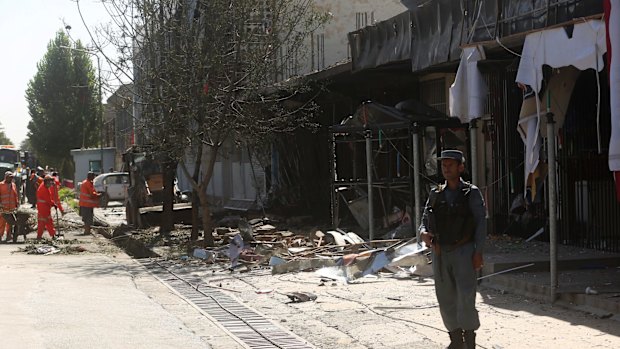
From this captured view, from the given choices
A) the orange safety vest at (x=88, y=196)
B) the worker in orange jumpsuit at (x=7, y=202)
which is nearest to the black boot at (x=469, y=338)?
the worker in orange jumpsuit at (x=7, y=202)

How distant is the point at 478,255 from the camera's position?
22.9ft

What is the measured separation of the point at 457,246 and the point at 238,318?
3.69 metres

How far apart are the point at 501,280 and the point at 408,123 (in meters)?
4.28

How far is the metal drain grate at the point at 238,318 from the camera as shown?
28.0 feet

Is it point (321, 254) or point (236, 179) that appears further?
point (236, 179)

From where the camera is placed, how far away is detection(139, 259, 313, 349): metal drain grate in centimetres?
853

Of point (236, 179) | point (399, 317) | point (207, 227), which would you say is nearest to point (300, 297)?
point (399, 317)

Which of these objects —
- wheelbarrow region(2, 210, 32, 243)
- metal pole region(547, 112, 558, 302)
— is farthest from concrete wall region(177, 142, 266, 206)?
metal pole region(547, 112, 558, 302)

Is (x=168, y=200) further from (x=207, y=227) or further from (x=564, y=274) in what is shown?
(x=564, y=274)

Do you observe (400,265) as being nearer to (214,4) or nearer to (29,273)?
(29,273)

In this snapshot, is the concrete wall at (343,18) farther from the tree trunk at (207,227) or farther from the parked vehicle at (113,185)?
the parked vehicle at (113,185)

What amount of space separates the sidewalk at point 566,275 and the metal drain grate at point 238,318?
3.09 meters

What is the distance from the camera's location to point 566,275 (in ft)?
36.7

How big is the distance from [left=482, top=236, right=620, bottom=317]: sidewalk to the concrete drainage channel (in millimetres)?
3079
